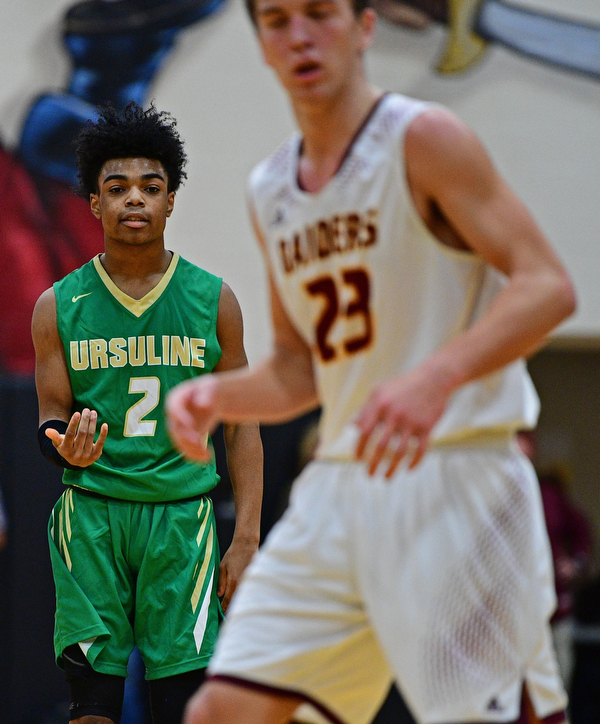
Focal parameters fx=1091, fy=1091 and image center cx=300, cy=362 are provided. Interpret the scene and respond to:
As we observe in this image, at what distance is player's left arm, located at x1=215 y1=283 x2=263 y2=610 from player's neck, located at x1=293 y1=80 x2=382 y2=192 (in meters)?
1.59

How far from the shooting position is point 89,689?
356 centimetres

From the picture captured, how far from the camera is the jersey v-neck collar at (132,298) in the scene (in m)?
3.88

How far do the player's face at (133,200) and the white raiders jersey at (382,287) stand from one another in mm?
1581

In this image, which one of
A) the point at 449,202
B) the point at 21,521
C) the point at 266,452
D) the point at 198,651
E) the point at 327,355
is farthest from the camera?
the point at 266,452

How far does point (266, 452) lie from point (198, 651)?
136 inches

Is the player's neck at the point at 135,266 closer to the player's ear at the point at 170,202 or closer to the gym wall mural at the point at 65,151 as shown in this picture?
the player's ear at the point at 170,202

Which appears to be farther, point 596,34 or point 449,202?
point 596,34

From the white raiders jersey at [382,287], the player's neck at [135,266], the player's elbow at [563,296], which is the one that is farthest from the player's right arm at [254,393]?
the player's neck at [135,266]

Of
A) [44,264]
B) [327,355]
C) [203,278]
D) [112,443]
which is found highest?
[327,355]

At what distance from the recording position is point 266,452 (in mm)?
7094

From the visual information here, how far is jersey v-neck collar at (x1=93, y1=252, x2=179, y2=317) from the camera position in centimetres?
388

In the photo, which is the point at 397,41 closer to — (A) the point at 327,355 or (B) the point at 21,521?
(B) the point at 21,521

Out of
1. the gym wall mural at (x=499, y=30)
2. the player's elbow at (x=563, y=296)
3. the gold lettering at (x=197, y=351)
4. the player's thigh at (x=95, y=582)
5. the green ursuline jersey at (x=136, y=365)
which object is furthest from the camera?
the gym wall mural at (x=499, y=30)

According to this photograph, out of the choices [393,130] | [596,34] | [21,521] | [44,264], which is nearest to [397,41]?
[596,34]
